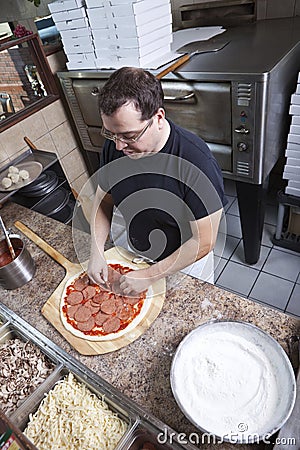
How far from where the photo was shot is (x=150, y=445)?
31.3 inches

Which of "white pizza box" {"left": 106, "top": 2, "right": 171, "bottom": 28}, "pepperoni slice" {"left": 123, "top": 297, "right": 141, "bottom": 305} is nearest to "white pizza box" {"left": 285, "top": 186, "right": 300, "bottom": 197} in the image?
"white pizza box" {"left": 106, "top": 2, "right": 171, "bottom": 28}

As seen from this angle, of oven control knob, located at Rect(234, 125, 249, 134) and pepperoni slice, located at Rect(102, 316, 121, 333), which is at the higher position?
oven control knob, located at Rect(234, 125, 249, 134)

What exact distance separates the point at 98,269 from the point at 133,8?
Answer: 1.35 metres

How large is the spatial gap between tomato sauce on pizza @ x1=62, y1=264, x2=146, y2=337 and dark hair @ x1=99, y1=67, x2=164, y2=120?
0.59 m

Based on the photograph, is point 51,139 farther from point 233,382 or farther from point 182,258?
point 233,382

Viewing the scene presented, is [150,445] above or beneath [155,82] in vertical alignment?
beneath

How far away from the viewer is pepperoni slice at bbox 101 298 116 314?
1.04 metres

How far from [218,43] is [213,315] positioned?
67.2 inches

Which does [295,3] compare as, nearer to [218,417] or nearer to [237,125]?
[237,125]

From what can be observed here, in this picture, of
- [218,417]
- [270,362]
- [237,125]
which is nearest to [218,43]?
[237,125]

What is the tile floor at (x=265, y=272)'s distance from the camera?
2025mm

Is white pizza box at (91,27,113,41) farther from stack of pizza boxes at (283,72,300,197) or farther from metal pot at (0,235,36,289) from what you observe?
metal pot at (0,235,36,289)

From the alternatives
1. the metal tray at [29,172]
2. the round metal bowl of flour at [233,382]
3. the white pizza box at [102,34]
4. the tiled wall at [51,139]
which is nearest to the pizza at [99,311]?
the round metal bowl of flour at [233,382]

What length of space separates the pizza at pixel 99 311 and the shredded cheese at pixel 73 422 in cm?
15
